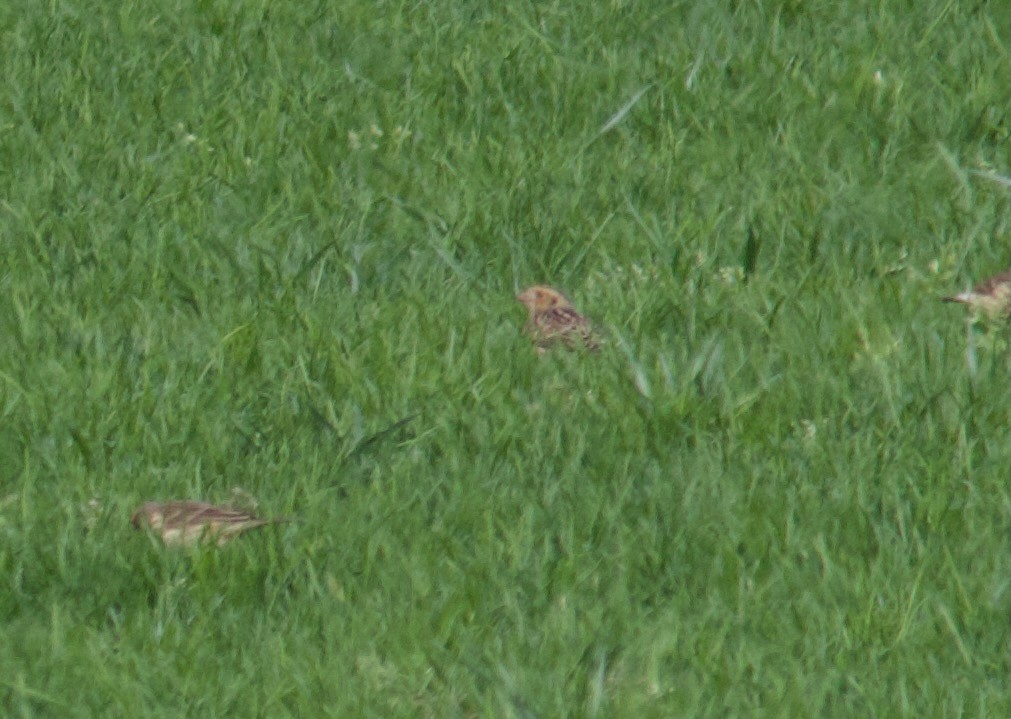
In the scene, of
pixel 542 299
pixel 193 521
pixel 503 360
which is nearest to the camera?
pixel 193 521

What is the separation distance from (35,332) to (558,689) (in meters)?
1.76

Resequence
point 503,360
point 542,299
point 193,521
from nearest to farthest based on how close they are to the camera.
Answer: point 193,521 < point 503,360 < point 542,299

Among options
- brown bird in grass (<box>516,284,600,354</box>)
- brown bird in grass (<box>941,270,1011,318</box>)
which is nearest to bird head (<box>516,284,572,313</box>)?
brown bird in grass (<box>516,284,600,354</box>)

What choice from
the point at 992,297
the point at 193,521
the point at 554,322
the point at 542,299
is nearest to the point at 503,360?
the point at 554,322

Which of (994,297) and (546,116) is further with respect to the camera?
(546,116)

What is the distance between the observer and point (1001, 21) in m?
5.59

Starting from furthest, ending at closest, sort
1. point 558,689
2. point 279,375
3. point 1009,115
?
point 1009,115 < point 279,375 < point 558,689

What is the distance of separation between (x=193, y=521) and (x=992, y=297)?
5.88 feet

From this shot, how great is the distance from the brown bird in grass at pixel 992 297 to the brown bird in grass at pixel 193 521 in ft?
5.25

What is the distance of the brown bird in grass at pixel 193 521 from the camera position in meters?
3.41

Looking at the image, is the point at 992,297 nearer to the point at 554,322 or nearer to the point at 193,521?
the point at 554,322

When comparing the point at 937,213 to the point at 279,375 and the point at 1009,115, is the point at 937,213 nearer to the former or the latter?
the point at 1009,115

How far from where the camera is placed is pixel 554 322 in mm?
4191

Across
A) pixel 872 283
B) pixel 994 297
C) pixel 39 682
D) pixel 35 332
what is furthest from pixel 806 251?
pixel 39 682
